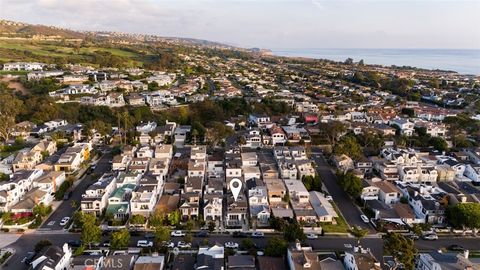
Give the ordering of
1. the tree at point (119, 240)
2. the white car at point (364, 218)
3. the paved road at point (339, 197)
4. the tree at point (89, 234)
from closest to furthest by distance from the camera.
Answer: the tree at point (119, 240), the tree at point (89, 234), the white car at point (364, 218), the paved road at point (339, 197)

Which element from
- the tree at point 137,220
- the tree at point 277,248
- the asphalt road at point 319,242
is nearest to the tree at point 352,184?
the asphalt road at point 319,242

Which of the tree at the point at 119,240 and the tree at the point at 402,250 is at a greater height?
the tree at the point at 402,250

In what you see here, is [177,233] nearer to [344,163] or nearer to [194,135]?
[344,163]

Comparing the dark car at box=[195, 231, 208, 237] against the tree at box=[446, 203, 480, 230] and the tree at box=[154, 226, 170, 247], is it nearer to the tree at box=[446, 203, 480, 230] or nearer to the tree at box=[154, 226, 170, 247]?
the tree at box=[154, 226, 170, 247]

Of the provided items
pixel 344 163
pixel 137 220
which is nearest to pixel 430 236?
pixel 344 163

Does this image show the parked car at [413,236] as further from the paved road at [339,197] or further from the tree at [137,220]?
the tree at [137,220]

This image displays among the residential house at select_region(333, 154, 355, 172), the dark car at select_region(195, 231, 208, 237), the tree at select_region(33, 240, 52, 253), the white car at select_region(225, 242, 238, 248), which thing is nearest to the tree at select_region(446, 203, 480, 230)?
the residential house at select_region(333, 154, 355, 172)
